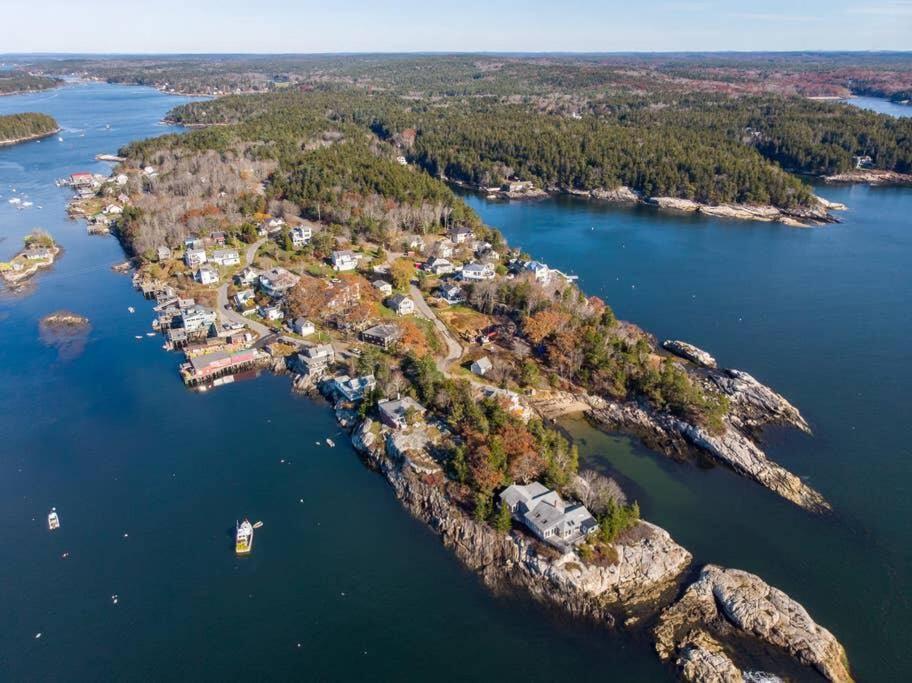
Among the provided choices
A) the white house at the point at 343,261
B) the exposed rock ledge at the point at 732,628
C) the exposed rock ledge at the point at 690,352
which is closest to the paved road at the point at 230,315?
the white house at the point at 343,261

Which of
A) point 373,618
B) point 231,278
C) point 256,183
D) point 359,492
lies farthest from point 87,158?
point 373,618

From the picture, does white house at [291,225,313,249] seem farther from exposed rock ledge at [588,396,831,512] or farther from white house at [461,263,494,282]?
exposed rock ledge at [588,396,831,512]

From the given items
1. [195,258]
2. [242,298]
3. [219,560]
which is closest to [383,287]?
[242,298]

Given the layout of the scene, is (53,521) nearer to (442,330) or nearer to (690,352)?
(442,330)

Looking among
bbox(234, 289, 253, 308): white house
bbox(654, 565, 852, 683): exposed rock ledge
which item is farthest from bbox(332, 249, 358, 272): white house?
bbox(654, 565, 852, 683): exposed rock ledge

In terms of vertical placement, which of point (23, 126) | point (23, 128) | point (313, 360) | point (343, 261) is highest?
point (23, 126)

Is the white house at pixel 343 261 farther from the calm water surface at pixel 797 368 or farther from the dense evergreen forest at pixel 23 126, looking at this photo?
the dense evergreen forest at pixel 23 126
